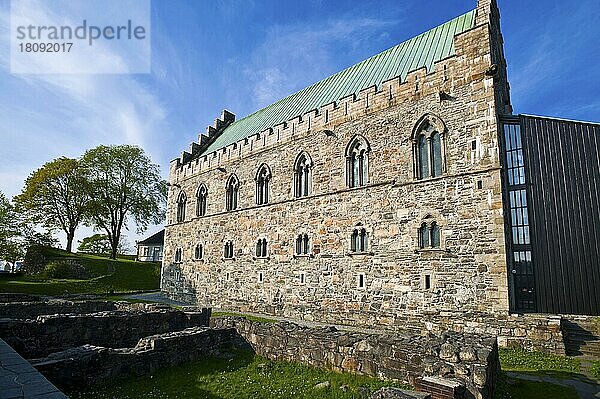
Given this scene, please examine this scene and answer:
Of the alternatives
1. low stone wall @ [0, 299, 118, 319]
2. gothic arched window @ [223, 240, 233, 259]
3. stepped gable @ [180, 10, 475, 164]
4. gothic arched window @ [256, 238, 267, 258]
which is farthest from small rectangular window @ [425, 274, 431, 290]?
low stone wall @ [0, 299, 118, 319]

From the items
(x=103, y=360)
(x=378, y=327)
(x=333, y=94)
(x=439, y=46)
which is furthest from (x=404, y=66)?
(x=103, y=360)

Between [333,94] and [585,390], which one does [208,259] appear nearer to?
[333,94]

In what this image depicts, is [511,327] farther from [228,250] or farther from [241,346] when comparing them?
[228,250]

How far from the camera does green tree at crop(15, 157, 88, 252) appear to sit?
139 feet

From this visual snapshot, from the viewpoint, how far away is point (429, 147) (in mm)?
17219

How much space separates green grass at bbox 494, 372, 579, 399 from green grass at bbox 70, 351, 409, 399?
236 centimetres

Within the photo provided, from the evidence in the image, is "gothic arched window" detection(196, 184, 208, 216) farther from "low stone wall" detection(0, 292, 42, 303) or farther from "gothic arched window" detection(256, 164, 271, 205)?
"low stone wall" detection(0, 292, 42, 303)

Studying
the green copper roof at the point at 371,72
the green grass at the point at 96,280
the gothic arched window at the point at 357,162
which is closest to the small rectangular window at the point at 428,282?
the gothic arched window at the point at 357,162

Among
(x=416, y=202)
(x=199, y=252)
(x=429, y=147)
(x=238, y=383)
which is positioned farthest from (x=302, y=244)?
(x=238, y=383)

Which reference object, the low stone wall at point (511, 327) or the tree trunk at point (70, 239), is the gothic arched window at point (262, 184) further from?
the tree trunk at point (70, 239)

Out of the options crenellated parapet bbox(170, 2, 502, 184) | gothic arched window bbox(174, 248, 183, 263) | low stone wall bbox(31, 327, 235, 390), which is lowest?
low stone wall bbox(31, 327, 235, 390)

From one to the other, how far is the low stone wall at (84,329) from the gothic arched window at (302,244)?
8166 millimetres

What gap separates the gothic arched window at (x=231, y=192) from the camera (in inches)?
1061

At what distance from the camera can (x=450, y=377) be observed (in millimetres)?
6566
